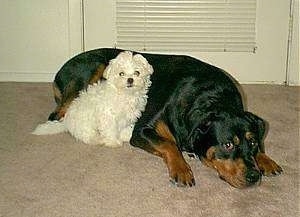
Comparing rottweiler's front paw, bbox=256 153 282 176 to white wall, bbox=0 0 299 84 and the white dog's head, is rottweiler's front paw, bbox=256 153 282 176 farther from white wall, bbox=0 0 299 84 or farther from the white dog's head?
white wall, bbox=0 0 299 84

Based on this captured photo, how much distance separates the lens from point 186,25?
368cm

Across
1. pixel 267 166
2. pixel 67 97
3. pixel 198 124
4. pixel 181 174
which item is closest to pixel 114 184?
pixel 181 174

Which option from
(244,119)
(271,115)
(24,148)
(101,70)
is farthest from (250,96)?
(24,148)

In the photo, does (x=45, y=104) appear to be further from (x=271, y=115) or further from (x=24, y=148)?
(x=271, y=115)

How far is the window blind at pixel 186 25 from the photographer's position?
364 centimetres

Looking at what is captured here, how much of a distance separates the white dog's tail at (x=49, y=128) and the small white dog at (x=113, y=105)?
64mm

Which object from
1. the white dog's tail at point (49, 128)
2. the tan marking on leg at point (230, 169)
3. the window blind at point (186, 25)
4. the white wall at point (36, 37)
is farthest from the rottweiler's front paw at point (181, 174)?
the white wall at point (36, 37)

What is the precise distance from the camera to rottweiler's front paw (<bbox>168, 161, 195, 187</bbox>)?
2.18 metres

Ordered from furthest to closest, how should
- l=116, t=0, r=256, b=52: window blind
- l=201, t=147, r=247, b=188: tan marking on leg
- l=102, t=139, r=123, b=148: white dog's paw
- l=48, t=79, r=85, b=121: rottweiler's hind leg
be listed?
l=116, t=0, r=256, b=52: window blind < l=48, t=79, r=85, b=121: rottweiler's hind leg < l=102, t=139, r=123, b=148: white dog's paw < l=201, t=147, r=247, b=188: tan marking on leg

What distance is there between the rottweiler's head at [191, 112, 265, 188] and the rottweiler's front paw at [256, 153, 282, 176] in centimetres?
9

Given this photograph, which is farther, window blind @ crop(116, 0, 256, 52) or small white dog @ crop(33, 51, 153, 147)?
window blind @ crop(116, 0, 256, 52)

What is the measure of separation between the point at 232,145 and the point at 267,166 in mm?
283

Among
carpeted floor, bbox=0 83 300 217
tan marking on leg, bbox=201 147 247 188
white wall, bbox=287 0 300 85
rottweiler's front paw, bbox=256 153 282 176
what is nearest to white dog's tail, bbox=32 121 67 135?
carpeted floor, bbox=0 83 300 217

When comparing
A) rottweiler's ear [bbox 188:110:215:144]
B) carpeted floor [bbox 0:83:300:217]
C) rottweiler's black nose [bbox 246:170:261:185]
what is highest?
A: rottweiler's ear [bbox 188:110:215:144]
